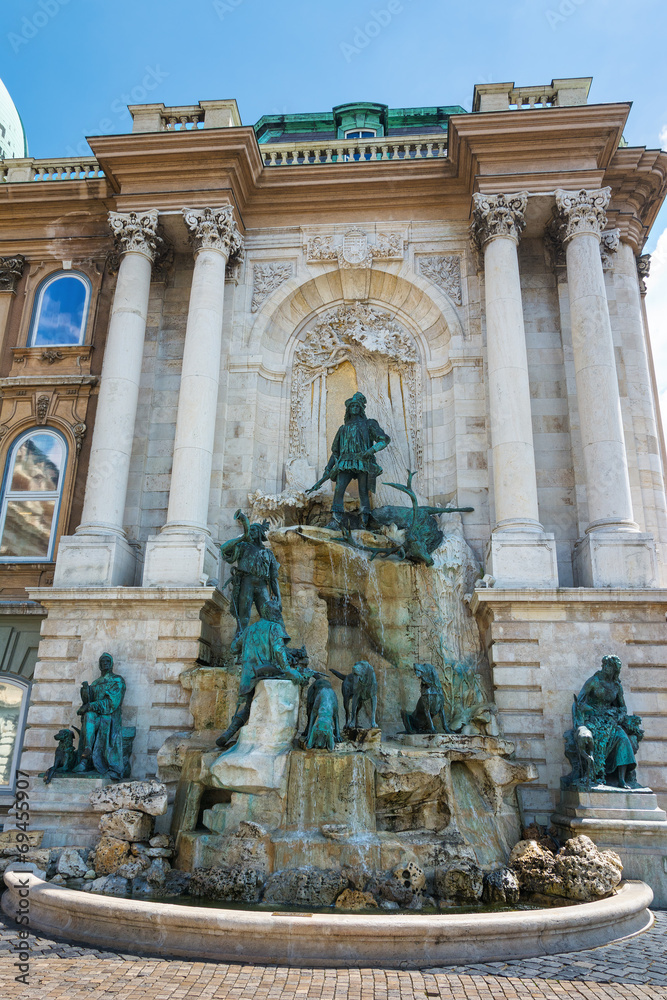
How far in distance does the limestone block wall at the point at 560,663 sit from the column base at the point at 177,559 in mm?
5112

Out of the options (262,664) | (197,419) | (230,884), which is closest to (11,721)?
(197,419)

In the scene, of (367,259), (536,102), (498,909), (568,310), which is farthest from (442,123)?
(498,909)

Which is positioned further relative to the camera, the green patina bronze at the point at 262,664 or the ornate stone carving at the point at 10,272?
the ornate stone carving at the point at 10,272

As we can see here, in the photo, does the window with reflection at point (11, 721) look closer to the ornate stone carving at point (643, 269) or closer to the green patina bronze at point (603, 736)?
the green patina bronze at point (603, 736)

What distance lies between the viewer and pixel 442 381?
17.7 metres

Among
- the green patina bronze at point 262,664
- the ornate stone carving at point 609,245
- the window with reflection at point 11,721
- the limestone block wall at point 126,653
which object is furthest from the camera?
the ornate stone carving at point 609,245

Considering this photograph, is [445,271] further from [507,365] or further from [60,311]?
[60,311]

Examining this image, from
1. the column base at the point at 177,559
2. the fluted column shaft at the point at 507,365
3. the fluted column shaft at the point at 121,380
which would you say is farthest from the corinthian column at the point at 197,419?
the fluted column shaft at the point at 507,365

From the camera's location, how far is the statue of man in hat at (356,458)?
53.0ft

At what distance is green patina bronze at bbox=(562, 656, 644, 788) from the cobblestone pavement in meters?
4.24

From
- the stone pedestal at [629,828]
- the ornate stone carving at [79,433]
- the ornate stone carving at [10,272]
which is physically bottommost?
the stone pedestal at [629,828]

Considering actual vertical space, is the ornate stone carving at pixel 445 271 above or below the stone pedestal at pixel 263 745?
above

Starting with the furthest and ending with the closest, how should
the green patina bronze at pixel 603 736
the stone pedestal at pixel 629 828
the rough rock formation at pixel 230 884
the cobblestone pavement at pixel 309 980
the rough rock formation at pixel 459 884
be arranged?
the green patina bronze at pixel 603 736 < the stone pedestal at pixel 629 828 < the rough rock formation at pixel 459 884 < the rough rock formation at pixel 230 884 < the cobblestone pavement at pixel 309 980

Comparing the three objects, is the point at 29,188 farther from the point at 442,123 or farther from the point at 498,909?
the point at 498,909
